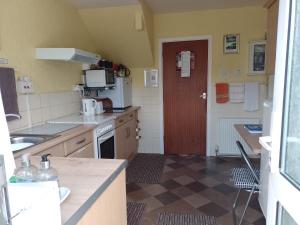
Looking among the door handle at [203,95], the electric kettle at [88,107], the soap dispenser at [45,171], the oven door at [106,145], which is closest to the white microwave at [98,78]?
the electric kettle at [88,107]

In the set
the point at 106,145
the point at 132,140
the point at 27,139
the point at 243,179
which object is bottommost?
the point at 132,140

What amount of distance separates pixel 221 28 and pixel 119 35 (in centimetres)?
158

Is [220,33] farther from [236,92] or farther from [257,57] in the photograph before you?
[236,92]

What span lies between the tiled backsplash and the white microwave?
0.26m

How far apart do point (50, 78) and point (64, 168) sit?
5.72 ft

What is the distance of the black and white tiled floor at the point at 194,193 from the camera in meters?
2.27

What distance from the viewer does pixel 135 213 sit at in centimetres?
228

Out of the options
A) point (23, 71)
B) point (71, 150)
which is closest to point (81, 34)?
point (23, 71)

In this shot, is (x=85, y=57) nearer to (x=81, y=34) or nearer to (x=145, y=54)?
(x=81, y=34)

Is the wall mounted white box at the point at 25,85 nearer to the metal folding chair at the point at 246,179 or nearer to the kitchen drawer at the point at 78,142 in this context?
the kitchen drawer at the point at 78,142

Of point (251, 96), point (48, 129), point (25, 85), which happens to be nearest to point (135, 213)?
point (48, 129)

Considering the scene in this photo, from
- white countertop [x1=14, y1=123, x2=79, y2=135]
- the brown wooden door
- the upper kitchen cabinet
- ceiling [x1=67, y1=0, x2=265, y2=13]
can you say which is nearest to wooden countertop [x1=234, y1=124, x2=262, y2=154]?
the upper kitchen cabinet

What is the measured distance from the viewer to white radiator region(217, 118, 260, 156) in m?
3.79

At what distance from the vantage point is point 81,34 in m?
3.34
